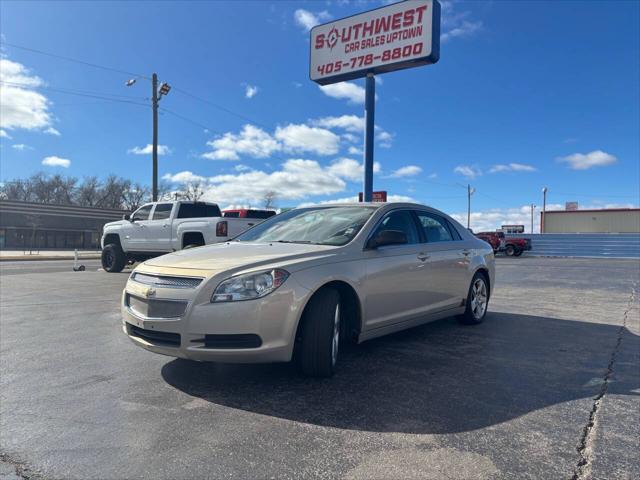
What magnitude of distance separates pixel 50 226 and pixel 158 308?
49.5m

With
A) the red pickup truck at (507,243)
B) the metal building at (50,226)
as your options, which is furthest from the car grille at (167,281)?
the metal building at (50,226)

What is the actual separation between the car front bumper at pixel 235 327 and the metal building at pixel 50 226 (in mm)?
44207

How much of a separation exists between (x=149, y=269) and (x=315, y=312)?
4.75 feet

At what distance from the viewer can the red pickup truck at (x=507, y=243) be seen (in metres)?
32.1

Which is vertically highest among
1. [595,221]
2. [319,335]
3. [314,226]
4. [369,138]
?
[369,138]

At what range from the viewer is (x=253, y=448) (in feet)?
8.86

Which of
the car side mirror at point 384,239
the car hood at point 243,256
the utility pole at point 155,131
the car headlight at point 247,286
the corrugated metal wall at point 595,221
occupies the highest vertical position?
the utility pole at point 155,131

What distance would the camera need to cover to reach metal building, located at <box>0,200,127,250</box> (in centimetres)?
4428

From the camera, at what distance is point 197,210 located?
12773mm

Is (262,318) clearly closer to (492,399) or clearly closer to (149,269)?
(149,269)

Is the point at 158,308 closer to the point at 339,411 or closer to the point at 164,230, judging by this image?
the point at 339,411

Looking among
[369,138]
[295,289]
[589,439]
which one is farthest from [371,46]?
[589,439]

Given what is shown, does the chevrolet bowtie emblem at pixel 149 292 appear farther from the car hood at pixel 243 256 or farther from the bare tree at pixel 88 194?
the bare tree at pixel 88 194

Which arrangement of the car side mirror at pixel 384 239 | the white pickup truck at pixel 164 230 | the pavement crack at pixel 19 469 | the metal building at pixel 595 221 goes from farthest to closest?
the metal building at pixel 595 221
the white pickup truck at pixel 164 230
the car side mirror at pixel 384 239
the pavement crack at pixel 19 469
